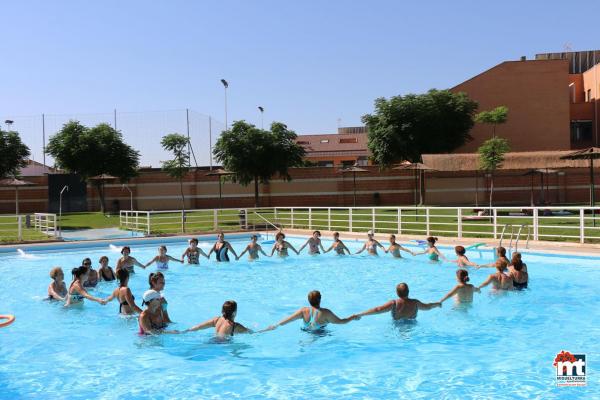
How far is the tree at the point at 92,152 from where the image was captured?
133ft

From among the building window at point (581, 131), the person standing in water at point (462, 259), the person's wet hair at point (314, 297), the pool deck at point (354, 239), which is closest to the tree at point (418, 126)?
the building window at point (581, 131)

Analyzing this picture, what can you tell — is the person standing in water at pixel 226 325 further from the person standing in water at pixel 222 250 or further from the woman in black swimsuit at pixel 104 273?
the person standing in water at pixel 222 250

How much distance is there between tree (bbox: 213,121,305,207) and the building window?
90.5ft

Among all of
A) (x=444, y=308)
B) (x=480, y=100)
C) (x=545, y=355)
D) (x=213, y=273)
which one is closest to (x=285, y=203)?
(x=480, y=100)

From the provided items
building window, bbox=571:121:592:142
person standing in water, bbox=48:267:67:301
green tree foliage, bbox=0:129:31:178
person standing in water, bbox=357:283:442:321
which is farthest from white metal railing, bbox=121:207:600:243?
building window, bbox=571:121:592:142

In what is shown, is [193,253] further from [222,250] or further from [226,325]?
[226,325]

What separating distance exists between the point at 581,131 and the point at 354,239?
37.1 m

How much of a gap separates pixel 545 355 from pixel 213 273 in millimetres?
10133

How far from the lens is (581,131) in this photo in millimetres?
49781

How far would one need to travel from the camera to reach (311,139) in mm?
74812

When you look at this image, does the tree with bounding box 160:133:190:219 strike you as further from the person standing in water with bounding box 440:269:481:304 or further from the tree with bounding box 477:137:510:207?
the person standing in water with bounding box 440:269:481:304

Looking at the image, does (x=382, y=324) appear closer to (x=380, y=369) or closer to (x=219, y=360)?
(x=380, y=369)

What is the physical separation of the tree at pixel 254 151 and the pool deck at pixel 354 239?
10.5m

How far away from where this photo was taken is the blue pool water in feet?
22.3
